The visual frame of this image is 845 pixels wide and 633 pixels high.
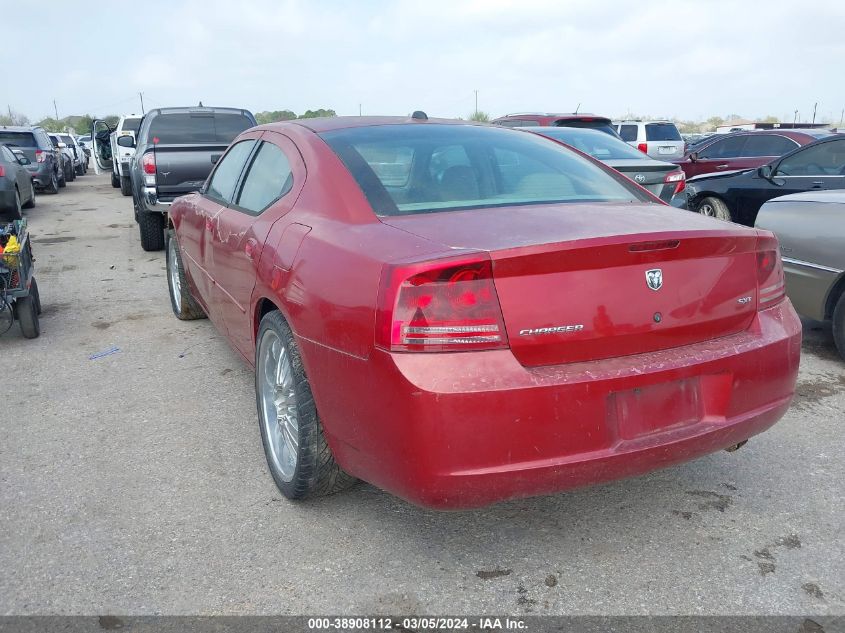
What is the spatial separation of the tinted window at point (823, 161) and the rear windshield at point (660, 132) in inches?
439

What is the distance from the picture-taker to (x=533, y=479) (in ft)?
7.71

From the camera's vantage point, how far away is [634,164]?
296 inches

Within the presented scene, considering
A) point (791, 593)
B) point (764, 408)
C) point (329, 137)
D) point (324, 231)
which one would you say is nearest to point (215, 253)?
point (329, 137)

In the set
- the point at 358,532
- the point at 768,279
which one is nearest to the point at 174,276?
the point at 358,532

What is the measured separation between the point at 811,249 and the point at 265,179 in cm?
361

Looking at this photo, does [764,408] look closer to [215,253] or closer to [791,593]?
[791,593]

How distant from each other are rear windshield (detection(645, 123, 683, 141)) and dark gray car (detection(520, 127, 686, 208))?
35.7 ft

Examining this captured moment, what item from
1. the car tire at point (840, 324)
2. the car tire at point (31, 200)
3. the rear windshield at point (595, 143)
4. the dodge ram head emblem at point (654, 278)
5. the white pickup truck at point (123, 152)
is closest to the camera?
the dodge ram head emblem at point (654, 278)

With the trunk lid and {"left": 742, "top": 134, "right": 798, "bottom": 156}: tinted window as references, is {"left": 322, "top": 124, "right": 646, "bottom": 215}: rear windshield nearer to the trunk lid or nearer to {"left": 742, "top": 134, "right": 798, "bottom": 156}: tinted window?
the trunk lid

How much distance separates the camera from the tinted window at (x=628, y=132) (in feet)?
62.0

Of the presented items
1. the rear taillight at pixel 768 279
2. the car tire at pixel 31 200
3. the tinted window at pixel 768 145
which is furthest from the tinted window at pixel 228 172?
the car tire at pixel 31 200

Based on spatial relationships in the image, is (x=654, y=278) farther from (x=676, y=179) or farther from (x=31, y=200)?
(x=31, y=200)

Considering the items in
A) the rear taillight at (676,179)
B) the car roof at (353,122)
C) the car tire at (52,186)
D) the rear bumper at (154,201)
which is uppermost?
the car roof at (353,122)

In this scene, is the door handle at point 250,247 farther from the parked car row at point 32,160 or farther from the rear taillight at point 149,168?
the parked car row at point 32,160
